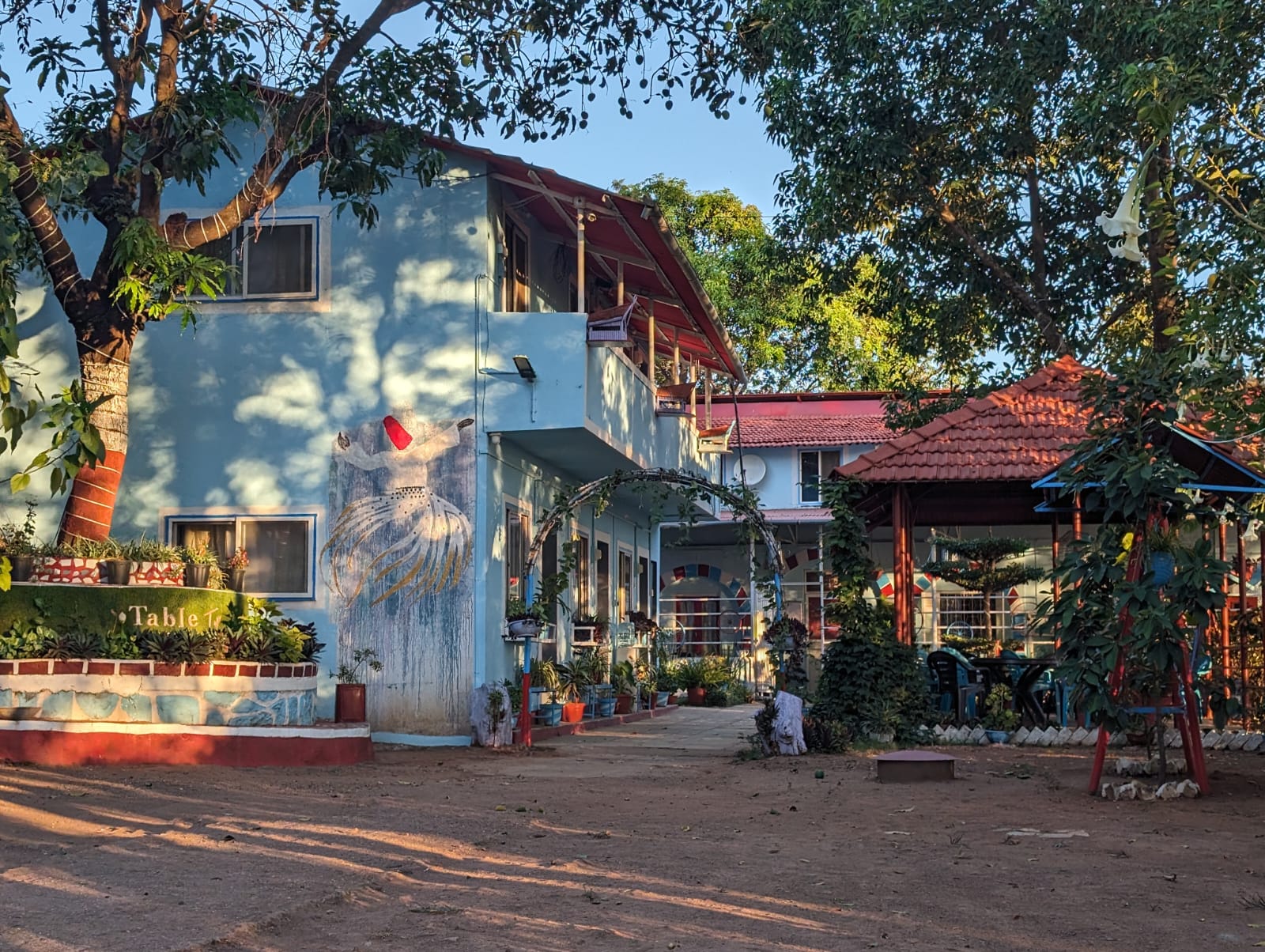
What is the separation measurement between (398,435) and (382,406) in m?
0.37

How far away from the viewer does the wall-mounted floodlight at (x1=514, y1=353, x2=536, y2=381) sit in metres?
14.6

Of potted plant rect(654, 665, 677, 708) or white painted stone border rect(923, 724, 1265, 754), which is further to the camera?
potted plant rect(654, 665, 677, 708)

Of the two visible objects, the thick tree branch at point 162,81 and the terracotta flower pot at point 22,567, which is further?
the thick tree branch at point 162,81

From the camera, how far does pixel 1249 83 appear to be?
51.8ft

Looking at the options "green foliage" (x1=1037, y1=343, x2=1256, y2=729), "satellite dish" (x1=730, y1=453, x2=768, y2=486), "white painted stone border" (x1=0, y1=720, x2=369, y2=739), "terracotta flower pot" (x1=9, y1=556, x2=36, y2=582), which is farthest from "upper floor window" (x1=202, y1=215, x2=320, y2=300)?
"satellite dish" (x1=730, y1=453, x2=768, y2=486)

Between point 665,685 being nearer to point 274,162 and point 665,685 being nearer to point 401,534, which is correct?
point 401,534

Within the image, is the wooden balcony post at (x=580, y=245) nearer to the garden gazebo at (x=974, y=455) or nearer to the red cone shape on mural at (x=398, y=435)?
the red cone shape on mural at (x=398, y=435)

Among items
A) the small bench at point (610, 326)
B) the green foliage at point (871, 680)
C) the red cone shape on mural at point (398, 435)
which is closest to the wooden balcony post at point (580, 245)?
the small bench at point (610, 326)

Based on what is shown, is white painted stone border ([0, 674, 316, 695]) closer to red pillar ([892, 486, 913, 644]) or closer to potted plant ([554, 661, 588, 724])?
potted plant ([554, 661, 588, 724])

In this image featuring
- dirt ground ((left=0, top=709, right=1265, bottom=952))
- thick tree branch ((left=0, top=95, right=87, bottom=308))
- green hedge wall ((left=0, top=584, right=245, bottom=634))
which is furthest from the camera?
thick tree branch ((left=0, top=95, right=87, bottom=308))

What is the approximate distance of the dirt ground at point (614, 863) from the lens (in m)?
5.55

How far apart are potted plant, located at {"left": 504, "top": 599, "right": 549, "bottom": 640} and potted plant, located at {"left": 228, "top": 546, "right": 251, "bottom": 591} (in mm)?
2754

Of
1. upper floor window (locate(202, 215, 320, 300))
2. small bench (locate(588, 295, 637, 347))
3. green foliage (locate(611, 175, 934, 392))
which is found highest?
green foliage (locate(611, 175, 934, 392))

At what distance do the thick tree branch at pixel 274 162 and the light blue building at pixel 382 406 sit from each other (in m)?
1.74
